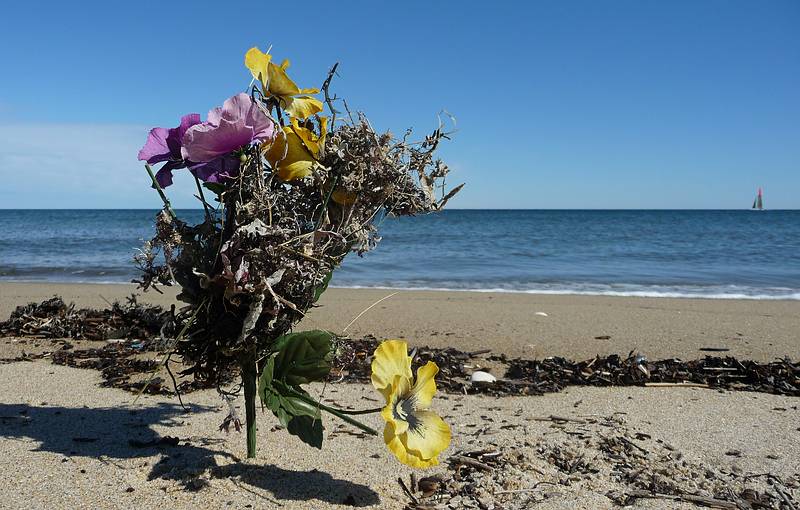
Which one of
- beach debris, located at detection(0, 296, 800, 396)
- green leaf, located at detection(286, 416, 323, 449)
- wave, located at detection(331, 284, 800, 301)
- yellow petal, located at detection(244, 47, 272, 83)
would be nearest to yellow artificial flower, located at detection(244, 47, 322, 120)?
yellow petal, located at detection(244, 47, 272, 83)

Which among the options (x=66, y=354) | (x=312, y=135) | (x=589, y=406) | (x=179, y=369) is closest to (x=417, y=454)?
(x=312, y=135)

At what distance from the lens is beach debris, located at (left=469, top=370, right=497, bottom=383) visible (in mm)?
3896

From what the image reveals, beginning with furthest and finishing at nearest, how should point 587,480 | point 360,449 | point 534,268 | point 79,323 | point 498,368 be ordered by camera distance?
point 534,268, point 79,323, point 498,368, point 360,449, point 587,480

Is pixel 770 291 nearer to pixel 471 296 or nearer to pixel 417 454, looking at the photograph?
pixel 471 296

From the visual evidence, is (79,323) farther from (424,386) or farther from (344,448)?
(424,386)

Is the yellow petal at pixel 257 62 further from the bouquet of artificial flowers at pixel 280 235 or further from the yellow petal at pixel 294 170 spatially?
the yellow petal at pixel 294 170

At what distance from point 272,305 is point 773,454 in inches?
97.5

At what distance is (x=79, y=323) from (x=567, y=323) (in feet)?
15.3

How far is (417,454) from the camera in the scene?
1.79 m

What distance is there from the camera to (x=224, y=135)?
5.90 feet

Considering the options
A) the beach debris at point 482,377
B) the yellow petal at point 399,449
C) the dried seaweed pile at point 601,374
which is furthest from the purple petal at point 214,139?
the beach debris at point 482,377

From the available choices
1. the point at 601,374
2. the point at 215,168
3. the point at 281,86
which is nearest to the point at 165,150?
the point at 215,168

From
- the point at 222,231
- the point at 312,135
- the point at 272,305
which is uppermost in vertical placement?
the point at 312,135

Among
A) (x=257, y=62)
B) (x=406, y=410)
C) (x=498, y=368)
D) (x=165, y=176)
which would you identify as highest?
(x=257, y=62)
